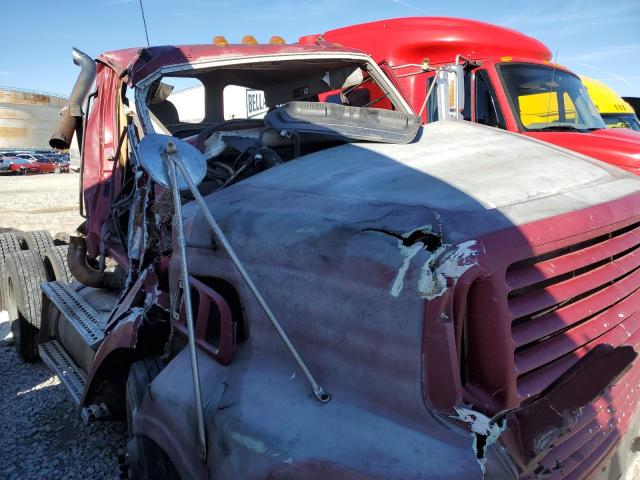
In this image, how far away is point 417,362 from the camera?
139 centimetres

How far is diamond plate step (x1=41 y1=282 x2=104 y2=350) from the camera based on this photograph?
309cm

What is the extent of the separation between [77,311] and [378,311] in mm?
2771

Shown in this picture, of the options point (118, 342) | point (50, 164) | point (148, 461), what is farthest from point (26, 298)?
point (50, 164)

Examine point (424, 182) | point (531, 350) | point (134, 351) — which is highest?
point (424, 182)

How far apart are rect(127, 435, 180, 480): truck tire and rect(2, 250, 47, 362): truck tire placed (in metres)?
3.02

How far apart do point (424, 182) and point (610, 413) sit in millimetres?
971

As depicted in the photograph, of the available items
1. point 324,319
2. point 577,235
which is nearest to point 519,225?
point 577,235

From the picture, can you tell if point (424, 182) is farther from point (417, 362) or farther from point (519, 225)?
point (417, 362)

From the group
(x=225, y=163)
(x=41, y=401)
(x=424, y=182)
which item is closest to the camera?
(x=424, y=182)

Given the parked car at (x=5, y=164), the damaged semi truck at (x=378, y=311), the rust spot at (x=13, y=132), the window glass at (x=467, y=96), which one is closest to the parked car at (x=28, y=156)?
the parked car at (x=5, y=164)

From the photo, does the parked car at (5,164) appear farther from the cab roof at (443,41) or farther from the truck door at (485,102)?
the truck door at (485,102)

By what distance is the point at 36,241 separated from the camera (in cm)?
551

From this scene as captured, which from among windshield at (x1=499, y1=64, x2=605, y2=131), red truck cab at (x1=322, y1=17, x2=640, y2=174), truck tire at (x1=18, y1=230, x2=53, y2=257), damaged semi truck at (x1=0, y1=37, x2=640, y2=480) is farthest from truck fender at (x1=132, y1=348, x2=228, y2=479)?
windshield at (x1=499, y1=64, x2=605, y2=131)

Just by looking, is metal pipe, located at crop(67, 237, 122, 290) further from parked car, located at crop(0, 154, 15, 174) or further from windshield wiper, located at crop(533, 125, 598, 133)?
parked car, located at crop(0, 154, 15, 174)
